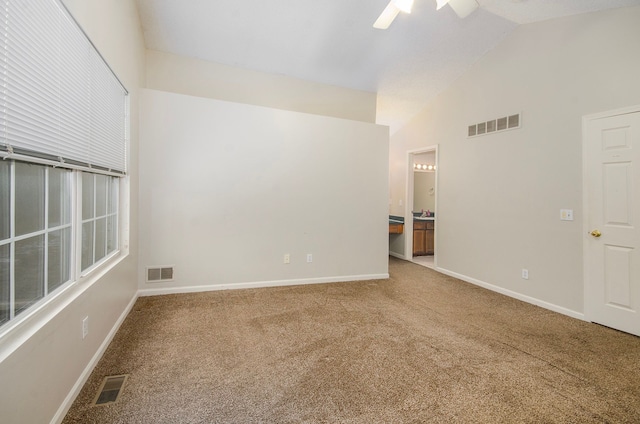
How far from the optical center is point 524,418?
5.03 ft

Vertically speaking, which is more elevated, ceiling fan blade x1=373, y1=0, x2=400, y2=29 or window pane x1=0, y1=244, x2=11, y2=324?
ceiling fan blade x1=373, y1=0, x2=400, y2=29

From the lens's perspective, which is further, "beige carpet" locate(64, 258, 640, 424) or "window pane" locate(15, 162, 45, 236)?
"beige carpet" locate(64, 258, 640, 424)

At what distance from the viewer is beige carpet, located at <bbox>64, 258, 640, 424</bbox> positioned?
1569mm

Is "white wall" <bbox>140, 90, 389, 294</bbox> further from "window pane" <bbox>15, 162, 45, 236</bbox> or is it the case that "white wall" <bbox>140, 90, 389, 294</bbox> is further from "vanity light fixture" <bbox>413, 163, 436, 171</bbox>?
"vanity light fixture" <bbox>413, 163, 436, 171</bbox>

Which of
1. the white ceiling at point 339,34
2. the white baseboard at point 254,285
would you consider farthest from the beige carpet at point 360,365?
the white ceiling at point 339,34

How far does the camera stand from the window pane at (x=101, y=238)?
223 centimetres

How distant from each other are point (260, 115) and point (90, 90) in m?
2.00

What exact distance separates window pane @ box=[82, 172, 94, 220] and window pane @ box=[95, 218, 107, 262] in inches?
7.4

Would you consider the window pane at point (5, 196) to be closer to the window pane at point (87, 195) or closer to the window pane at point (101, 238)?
the window pane at point (87, 195)

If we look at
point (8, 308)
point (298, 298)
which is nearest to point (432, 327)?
point (298, 298)

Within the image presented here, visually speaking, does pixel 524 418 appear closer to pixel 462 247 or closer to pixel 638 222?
pixel 638 222

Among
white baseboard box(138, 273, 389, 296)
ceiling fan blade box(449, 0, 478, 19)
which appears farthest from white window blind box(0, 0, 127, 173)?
ceiling fan blade box(449, 0, 478, 19)

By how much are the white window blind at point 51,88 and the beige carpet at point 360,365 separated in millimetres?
1461

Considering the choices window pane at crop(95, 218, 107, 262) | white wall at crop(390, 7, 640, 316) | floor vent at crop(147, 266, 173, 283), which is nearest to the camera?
window pane at crop(95, 218, 107, 262)
